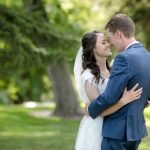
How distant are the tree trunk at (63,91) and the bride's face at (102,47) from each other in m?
11.9

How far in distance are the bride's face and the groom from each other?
39 centimetres

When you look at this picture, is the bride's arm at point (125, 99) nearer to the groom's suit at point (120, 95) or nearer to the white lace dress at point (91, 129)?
the groom's suit at point (120, 95)

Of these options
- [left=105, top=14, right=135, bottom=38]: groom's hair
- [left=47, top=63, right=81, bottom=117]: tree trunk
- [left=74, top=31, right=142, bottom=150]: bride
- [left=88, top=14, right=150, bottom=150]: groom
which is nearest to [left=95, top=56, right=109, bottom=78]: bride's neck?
[left=74, top=31, right=142, bottom=150]: bride

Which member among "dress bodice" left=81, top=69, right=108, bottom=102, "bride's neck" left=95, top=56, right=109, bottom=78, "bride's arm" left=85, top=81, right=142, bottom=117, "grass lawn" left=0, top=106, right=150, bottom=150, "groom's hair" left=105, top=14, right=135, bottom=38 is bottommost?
"grass lawn" left=0, top=106, right=150, bottom=150

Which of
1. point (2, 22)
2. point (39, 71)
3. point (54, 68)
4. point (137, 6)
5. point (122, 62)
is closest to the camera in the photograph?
point (122, 62)

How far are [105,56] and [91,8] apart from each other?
16.1 m

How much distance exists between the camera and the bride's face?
4.91 metres

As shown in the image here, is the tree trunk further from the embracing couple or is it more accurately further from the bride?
the embracing couple

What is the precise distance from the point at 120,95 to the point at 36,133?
8.46 metres

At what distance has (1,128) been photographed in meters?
13.7

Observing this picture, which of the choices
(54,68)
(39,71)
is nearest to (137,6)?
(54,68)

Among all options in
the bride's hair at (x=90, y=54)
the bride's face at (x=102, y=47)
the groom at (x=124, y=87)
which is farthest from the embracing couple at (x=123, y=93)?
the bride's face at (x=102, y=47)

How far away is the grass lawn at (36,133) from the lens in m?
9.96

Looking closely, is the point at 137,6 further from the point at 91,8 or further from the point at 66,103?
the point at 66,103
